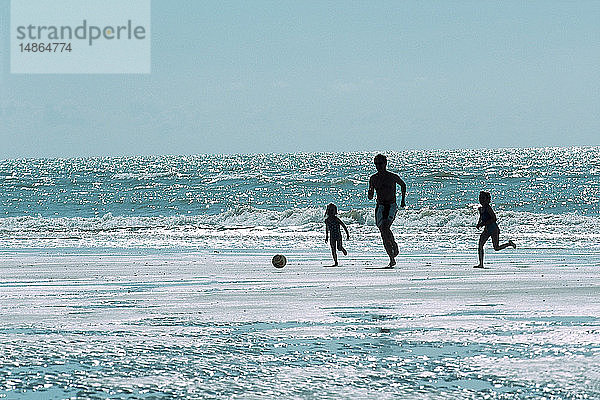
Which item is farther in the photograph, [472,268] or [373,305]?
[472,268]

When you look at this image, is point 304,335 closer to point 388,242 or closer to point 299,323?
point 299,323

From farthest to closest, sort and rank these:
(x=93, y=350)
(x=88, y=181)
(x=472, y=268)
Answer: (x=88, y=181) → (x=472, y=268) → (x=93, y=350)

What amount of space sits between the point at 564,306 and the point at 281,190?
62.8 metres

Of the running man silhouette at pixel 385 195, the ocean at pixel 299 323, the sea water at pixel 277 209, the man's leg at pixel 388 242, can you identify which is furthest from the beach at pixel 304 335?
the sea water at pixel 277 209

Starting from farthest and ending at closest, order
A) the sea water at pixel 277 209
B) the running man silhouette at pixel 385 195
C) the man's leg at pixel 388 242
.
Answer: the sea water at pixel 277 209 < the man's leg at pixel 388 242 < the running man silhouette at pixel 385 195

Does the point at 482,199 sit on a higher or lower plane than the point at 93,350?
higher

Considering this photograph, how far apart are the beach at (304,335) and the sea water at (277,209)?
9.12m

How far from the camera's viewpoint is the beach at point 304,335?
4953mm

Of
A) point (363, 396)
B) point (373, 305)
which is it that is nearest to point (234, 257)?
point (373, 305)

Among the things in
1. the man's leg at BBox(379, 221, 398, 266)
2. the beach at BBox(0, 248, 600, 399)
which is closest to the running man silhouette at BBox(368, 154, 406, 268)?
the man's leg at BBox(379, 221, 398, 266)

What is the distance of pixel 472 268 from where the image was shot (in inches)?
548

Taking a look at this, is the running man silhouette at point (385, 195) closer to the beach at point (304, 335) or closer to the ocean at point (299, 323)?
the ocean at point (299, 323)

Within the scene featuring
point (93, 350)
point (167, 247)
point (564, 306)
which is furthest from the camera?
point (167, 247)

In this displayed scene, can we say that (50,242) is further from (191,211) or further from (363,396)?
(191,211)
